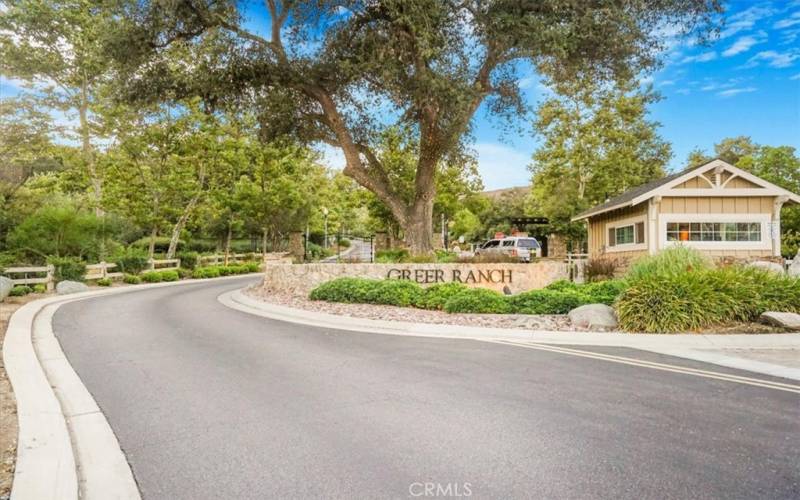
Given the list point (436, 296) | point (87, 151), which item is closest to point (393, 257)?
point (436, 296)

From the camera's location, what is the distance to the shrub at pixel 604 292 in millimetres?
10367

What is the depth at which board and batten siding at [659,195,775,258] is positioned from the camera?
60.7 feet

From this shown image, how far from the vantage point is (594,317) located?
9.41 meters

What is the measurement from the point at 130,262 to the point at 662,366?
23369 mm

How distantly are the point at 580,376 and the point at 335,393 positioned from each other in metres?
3.18

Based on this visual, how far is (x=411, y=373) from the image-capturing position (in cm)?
618

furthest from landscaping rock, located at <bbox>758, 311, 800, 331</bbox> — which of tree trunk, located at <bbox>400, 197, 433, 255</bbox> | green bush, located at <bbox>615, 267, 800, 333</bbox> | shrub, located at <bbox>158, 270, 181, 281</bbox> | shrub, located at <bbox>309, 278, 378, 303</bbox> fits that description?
shrub, located at <bbox>158, 270, 181, 281</bbox>

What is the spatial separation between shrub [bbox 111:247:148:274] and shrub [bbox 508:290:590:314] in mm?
19689

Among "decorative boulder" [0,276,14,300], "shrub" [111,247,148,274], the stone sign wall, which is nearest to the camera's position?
"decorative boulder" [0,276,14,300]

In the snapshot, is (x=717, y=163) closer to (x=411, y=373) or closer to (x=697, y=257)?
(x=697, y=257)

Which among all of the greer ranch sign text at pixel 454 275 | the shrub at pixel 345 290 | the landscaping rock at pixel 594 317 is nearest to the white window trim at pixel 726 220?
the greer ranch sign text at pixel 454 275

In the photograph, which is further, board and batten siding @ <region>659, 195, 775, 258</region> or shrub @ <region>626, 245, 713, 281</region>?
board and batten siding @ <region>659, 195, 775, 258</region>

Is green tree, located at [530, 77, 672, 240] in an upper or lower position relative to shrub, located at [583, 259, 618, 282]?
upper

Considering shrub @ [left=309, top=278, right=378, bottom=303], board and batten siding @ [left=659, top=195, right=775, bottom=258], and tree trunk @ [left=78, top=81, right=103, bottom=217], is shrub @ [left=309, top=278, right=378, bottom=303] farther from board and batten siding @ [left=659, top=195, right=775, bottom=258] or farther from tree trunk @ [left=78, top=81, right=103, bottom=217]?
tree trunk @ [left=78, top=81, right=103, bottom=217]
